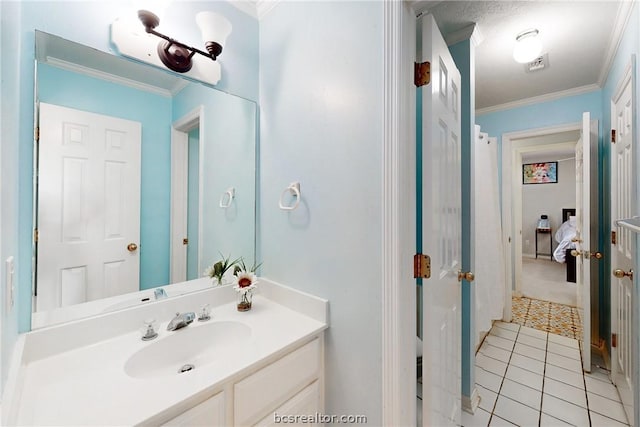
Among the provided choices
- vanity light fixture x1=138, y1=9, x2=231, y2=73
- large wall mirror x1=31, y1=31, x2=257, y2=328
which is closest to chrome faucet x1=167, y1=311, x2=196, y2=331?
large wall mirror x1=31, y1=31, x2=257, y2=328

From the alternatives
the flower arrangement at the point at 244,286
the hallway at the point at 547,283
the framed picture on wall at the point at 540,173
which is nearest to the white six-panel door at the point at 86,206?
the flower arrangement at the point at 244,286

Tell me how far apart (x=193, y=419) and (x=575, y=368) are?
2.77 meters

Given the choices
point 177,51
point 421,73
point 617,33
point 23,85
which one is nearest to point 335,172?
point 421,73

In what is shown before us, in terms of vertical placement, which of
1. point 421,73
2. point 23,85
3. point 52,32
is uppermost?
point 52,32

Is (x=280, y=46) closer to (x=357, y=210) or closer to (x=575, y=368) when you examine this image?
(x=357, y=210)

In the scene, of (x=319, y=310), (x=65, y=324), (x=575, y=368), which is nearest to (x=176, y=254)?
(x=65, y=324)

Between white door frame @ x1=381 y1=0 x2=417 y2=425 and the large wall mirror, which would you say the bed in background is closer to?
white door frame @ x1=381 y1=0 x2=417 y2=425

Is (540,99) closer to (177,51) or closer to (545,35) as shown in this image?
(545,35)

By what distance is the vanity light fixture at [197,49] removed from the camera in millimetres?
1146

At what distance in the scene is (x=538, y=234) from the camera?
612 centimetres

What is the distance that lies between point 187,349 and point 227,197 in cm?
74

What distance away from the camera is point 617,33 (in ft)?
5.51

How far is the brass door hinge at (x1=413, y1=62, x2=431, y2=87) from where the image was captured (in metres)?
0.99

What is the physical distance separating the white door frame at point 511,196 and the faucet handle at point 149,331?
3.29 meters
